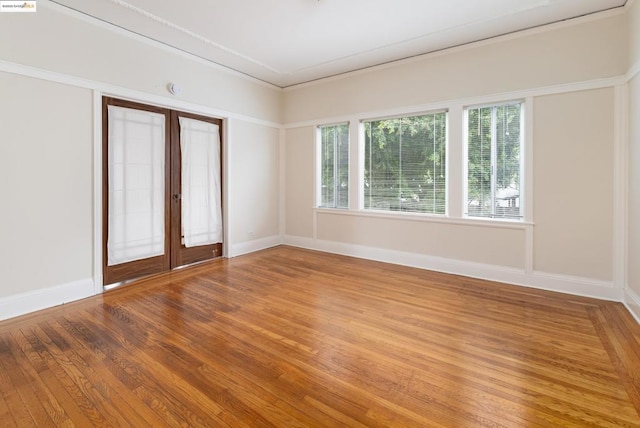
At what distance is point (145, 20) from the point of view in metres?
3.50

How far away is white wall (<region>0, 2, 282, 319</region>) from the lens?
2.90 m

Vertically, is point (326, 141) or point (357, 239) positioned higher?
point (326, 141)

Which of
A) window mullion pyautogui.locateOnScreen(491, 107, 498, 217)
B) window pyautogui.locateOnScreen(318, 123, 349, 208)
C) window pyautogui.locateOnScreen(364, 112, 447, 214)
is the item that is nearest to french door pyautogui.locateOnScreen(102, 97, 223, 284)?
window pyautogui.locateOnScreen(318, 123, 349, 208)

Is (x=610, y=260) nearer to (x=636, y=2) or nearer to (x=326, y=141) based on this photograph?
(x=636, y=2)

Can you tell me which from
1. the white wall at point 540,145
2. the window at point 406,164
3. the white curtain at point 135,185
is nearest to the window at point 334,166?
the window at point 406,164

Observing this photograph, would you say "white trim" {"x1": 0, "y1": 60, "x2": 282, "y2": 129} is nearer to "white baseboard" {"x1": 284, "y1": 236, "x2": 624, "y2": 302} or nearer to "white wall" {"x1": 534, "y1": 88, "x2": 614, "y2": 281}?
"white baseboard" {"x1": 284, "y1": 236, "x2": 624, "y2": 302}

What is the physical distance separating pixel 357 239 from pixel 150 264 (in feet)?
10.4

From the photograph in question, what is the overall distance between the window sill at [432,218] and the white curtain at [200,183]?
183 cm

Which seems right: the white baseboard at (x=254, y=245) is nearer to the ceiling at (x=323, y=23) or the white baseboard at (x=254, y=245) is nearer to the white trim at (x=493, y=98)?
the white trim at (x=493, y=98)

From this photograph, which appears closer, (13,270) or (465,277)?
(13,270)

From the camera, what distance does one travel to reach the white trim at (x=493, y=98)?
3334mm

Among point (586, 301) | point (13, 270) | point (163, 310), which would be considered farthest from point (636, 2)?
point (13, 270)

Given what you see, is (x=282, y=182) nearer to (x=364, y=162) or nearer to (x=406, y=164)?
(x=364, y=162)

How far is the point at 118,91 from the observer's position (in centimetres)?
365
